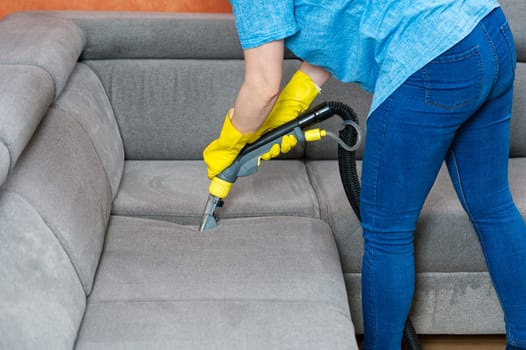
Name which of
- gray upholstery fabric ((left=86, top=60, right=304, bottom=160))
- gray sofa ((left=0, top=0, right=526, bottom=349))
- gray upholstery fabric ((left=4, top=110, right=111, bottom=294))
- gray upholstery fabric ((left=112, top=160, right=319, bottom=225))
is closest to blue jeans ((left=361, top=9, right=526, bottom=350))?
gray sofa ((left=0, top=0, right=526, bottom=349))

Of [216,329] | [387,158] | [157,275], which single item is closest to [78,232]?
[157,275]

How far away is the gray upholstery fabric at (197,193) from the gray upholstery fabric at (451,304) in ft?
0.95

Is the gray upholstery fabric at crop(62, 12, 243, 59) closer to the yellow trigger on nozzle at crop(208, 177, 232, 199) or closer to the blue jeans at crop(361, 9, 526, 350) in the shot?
the yellow trigger on nozzle at crop(208, 177, 232, 199)

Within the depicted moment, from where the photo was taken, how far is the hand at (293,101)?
1.72 m

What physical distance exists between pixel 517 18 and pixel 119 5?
4.84ft

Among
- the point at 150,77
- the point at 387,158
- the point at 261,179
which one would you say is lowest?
the point at 261,179

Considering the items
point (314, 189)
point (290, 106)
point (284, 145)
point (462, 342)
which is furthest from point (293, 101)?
point (462, 342)

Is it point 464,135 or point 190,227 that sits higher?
point 464,135

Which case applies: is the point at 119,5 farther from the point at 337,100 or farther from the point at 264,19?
the point at 264,19

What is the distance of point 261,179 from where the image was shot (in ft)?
7.06

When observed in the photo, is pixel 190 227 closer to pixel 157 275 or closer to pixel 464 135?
pixel 157 275

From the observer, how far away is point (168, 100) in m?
2.29

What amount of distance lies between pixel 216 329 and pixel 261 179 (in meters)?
0.84

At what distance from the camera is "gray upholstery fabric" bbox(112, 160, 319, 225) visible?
195 cm
